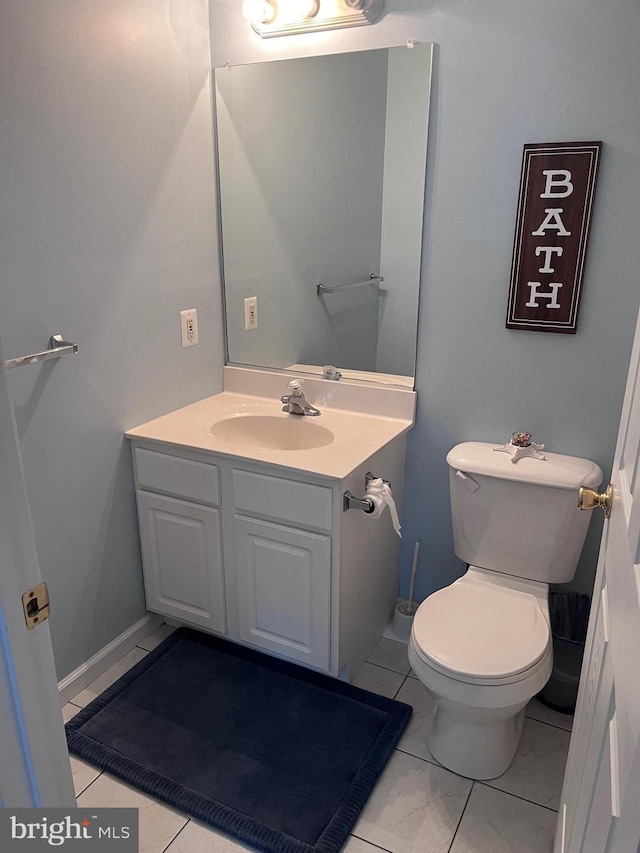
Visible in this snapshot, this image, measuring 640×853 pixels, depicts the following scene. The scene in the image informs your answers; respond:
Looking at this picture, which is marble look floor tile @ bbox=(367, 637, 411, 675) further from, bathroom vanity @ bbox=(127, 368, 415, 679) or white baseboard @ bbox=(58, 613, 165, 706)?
white baseboard @ bbox=(58, 613, 165, 706)

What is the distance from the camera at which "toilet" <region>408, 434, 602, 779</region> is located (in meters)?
1.65

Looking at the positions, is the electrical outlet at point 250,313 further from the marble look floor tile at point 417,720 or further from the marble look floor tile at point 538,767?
the marble look floor tile at point 538,767

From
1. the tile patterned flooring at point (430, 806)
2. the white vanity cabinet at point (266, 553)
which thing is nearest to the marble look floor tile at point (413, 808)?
the tile patterned flooring at point (430, 806)

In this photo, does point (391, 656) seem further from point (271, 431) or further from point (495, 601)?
point (271, 431)

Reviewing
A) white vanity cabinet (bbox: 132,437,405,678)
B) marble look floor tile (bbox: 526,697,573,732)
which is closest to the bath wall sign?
white vanity cabinet (bbox: 132,437,405,678)

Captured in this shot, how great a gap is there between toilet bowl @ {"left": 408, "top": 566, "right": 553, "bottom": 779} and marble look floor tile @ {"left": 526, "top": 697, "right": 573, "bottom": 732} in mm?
161

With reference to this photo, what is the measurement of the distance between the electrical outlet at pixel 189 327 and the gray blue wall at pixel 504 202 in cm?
80

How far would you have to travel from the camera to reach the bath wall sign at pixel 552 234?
1806 millimetres

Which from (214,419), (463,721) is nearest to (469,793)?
(463,721)

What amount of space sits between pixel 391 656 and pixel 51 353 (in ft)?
4.93

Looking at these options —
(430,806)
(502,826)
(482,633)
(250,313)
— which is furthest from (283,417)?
(502,826)

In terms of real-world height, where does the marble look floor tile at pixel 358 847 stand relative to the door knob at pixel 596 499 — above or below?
below

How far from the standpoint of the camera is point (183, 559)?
7.13ft

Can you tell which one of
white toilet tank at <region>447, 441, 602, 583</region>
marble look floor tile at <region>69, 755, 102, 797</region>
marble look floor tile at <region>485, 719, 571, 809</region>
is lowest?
marble look floor tile at <region>485, 719, 571, 809</region>
